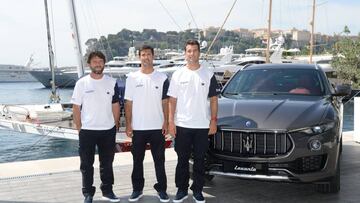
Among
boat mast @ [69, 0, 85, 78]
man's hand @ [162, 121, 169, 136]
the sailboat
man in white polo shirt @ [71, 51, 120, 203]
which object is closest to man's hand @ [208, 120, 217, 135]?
man's hand @ [162, 121, 169, 136]

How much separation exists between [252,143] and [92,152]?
5.70 feet

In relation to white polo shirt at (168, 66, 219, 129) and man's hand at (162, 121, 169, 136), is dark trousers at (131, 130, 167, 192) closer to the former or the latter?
man's hand at (162, 121, 169, 136)

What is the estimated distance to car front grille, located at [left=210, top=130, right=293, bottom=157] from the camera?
465cm

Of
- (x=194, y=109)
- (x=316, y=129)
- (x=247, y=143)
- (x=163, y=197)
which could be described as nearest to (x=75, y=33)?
(x=163, y=197)

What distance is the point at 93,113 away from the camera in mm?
4766

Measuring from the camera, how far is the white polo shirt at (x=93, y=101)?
4.75 m

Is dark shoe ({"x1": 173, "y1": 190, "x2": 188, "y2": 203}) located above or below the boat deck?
above

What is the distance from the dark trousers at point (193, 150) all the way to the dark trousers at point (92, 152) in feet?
2.47

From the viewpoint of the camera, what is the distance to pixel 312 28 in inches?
1740

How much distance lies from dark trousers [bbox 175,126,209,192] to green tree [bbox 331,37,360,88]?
138ft

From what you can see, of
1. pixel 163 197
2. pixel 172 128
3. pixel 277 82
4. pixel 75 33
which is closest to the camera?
pixel 172 128

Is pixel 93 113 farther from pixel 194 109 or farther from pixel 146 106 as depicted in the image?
pixel 194 109

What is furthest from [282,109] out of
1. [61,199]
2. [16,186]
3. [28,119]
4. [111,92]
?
[28,119]

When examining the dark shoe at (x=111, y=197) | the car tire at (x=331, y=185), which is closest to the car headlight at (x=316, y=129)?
the car tire at (x=331, y=185)
